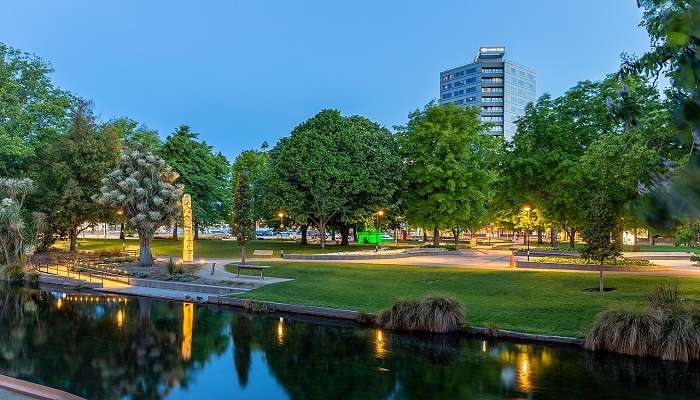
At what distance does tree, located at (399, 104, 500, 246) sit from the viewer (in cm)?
4866

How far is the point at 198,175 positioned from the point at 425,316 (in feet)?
164

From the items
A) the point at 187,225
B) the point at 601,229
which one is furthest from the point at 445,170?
the point at 601,229

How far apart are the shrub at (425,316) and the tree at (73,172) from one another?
33.7 meters

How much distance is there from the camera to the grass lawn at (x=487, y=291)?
60.5ft

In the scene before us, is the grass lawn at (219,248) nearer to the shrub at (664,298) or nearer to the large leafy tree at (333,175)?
the large leafy tree at (333,175)

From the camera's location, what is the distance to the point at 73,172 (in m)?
44.0

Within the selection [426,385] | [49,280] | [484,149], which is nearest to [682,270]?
[426,385]

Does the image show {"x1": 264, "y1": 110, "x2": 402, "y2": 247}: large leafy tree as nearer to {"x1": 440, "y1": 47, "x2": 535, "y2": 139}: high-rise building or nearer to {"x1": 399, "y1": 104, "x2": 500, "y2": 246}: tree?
{"x1": 399, "y1": 104, "x2": 500, "y2": 246}: tree

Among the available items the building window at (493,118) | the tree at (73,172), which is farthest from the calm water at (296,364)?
the building window at (493,118)

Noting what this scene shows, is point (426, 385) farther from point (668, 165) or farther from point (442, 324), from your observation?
point (668, 165)

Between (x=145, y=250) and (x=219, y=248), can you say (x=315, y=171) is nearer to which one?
(x=219, y=248)

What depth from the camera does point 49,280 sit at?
101 feet

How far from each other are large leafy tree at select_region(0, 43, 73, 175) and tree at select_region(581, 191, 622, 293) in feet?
132

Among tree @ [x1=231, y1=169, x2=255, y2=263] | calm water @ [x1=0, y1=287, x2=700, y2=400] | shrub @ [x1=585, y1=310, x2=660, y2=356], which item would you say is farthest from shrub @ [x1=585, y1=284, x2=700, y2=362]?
tree @ [x1=231, y1=169, x2=255, y2=263]
